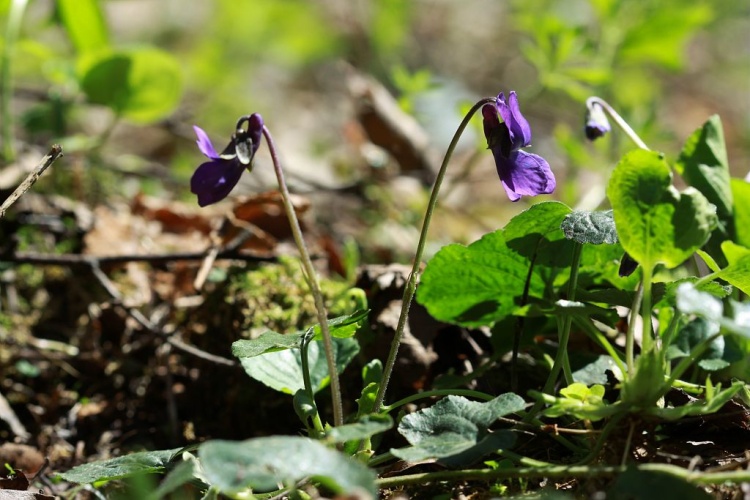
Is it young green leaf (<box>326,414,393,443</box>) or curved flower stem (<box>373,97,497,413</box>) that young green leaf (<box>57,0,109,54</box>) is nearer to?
curved flower stem (<box>373,97,497,413</box>)

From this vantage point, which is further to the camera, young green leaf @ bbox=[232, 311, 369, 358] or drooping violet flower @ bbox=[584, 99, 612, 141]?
drooping violet flower @ bbox=[584, 99, 612, 141]

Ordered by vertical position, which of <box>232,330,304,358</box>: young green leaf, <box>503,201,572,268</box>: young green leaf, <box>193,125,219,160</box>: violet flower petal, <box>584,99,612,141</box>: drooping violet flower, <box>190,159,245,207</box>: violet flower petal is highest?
<box>584,99,612,141</box>: drooping violet flower

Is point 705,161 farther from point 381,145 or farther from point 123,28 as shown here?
point 123,28

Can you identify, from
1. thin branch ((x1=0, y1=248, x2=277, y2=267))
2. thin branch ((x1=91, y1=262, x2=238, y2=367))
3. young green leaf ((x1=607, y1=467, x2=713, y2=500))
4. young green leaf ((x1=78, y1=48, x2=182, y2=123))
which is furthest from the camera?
young green leaf ((x1=78, y1=48, x2=182, y2=123))

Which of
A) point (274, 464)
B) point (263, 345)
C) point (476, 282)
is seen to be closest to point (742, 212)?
point (476, 282)

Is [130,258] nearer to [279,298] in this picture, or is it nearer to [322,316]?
[279,298]

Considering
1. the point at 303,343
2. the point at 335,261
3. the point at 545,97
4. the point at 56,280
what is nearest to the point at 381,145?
the point at 335,261

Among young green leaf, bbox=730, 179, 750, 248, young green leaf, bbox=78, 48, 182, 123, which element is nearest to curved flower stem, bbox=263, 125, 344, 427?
young green leaf, bbox=730, 179, 750, 248
